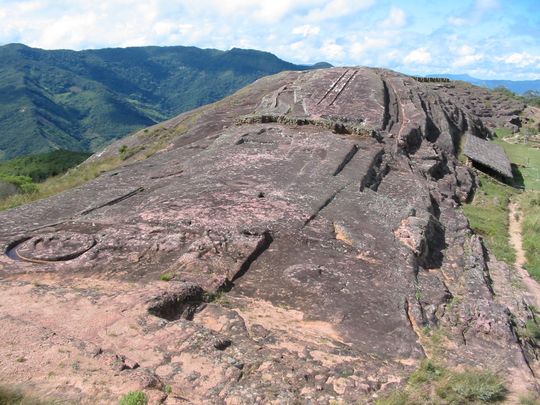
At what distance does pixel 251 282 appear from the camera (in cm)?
1112

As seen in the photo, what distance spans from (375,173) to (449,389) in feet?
40.9

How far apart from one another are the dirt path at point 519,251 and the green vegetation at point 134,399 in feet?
36.1

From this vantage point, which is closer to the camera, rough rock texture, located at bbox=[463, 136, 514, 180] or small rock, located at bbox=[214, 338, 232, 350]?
small rock, located at bbox=[214, 338, 232, 350]

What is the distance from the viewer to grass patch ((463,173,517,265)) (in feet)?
58.5

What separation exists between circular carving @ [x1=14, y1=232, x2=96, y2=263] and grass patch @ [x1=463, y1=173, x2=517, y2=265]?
13148 mm

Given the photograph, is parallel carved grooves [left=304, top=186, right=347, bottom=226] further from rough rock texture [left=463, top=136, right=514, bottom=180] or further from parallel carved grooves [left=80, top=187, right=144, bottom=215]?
rough rock texture [left=463, top=136, right=514, bottom=180]

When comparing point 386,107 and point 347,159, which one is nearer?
point 347,159

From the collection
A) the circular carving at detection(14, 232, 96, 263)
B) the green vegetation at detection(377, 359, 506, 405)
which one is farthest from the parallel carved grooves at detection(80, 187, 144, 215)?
the green vegetation at detection(377, 359, 506, 405)

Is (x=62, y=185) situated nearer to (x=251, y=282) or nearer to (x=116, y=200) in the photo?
(x=116, y=200)

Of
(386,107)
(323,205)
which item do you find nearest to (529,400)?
(323,205)

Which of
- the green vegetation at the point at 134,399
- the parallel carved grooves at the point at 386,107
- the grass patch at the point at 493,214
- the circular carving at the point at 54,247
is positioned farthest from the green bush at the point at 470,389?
the parallel carved grooves at the point at 386,107

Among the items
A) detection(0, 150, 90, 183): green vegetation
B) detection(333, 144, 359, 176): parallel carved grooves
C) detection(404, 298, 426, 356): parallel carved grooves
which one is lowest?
detection(0, 150, 90, 183): green vegetation

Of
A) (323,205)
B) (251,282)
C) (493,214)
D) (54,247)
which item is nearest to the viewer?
(251,282)

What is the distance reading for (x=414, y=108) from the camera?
99.2 ft
